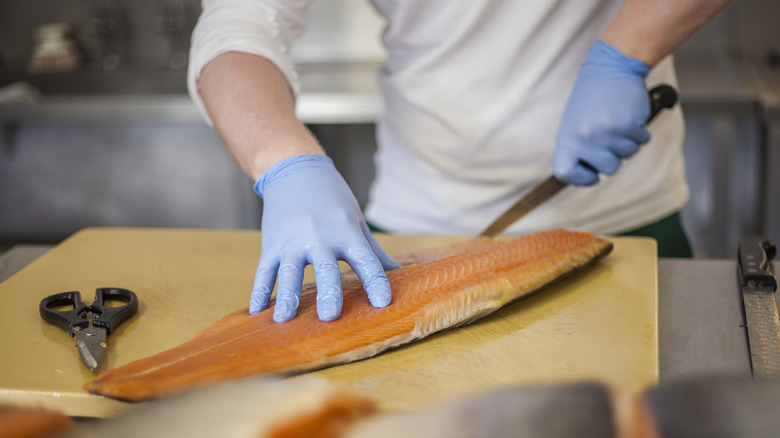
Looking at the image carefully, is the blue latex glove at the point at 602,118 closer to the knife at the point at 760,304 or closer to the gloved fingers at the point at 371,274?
the knife at the point at 760,304

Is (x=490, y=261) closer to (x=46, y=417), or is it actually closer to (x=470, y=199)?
(x=470, y=199)

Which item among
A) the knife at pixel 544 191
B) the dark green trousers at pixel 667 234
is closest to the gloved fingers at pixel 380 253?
the knife at pixel 544 191

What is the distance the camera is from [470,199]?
182 centimetres

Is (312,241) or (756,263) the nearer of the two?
(312,241)

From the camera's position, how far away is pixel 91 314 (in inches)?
47.8

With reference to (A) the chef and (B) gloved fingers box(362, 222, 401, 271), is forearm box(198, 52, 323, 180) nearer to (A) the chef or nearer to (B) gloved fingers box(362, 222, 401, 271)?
(A) the chef

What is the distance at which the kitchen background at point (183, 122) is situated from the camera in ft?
9.52

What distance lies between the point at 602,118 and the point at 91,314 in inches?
39.7

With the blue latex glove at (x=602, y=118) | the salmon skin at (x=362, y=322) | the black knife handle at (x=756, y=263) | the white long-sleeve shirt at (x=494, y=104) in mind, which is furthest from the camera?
the white long-sleeve shirt at (x=494, y=104)

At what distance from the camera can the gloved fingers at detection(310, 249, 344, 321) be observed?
1.10m

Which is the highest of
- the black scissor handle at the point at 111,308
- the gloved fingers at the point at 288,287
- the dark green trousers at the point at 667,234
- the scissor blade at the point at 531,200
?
the gloved fingers at the point at 288,287

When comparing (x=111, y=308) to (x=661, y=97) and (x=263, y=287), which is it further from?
(x=661, y=97)

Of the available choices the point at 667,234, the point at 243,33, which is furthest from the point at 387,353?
the point at 667,234

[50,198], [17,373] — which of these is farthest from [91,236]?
[50,198]
